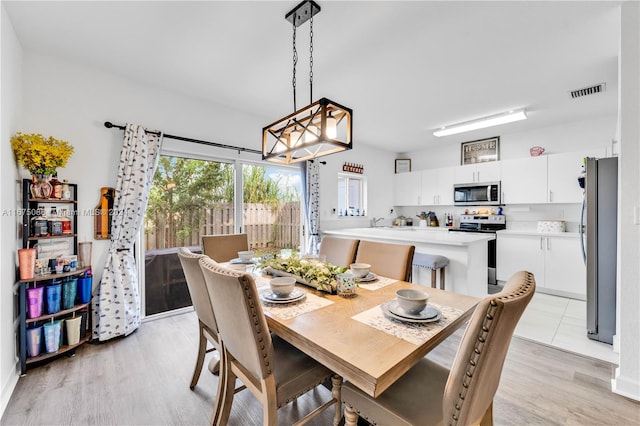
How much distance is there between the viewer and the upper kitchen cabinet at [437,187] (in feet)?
16.5

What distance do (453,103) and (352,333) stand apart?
322 centimetres

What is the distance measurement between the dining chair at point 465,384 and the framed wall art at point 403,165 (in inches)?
201

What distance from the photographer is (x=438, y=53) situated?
2.31m

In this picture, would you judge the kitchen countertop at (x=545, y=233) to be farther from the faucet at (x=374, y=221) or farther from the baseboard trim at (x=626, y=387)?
the baseboard trim at (x=626, y=387)

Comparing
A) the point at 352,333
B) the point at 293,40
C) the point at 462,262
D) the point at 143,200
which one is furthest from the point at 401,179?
the point at 352,333

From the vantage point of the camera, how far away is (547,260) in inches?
149

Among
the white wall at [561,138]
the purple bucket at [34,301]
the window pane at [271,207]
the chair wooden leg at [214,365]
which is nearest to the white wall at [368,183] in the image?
the window pane at [271,207]

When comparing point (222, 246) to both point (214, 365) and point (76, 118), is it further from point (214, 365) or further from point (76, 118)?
point (76, 118)

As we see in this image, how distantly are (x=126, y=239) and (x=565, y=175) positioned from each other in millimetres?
5490

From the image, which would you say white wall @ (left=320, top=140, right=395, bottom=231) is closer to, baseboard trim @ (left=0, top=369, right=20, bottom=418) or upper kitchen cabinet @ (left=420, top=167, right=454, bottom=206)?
upper kitchen cabinet @ (left=420, top=167, right=454, bottom=206)

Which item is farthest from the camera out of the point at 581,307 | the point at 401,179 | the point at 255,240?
the point at 401,179

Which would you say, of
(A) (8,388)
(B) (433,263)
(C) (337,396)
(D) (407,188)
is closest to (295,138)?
(C) (337,396)

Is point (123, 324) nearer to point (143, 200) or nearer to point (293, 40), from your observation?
point (143, 200)

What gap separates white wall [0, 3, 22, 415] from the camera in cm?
177
